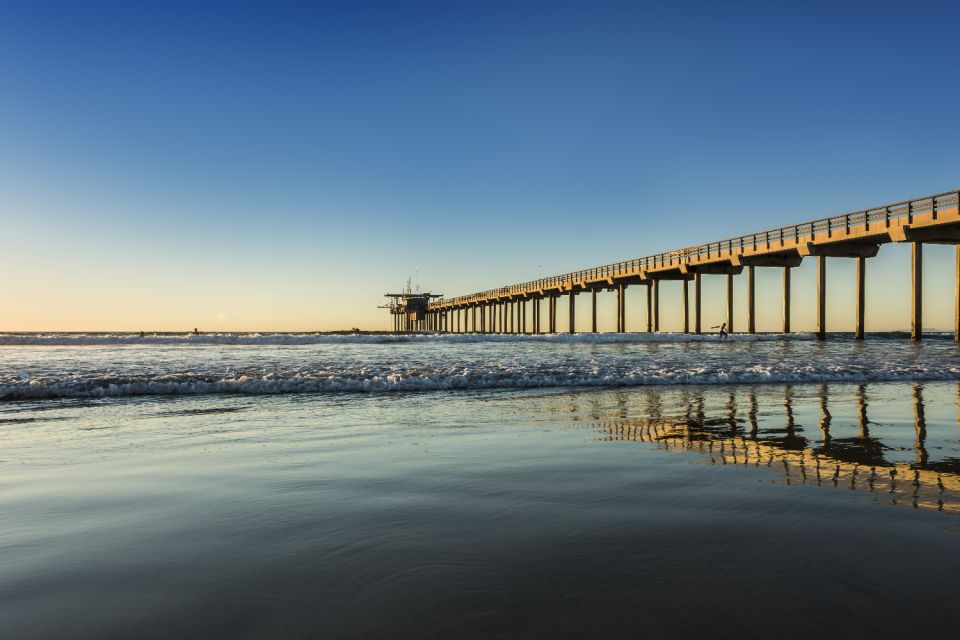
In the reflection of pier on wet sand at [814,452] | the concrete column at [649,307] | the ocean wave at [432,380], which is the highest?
the concrete column at [649,307]

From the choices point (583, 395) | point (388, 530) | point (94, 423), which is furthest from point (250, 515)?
point (583, 395)

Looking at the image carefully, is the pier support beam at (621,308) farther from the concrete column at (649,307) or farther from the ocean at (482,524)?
the ocean at (482,524)

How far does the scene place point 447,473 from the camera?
388 centimetres

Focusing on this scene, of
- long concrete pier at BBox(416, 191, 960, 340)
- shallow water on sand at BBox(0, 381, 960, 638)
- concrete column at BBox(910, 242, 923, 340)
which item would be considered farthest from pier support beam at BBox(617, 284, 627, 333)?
shallow water on sand at BBox(0, 381, 960, 638)

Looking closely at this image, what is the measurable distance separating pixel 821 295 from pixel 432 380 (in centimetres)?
3257

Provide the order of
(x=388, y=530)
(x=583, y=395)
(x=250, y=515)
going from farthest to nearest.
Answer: (x=583, y=395), (x=250, y=515), (x=388, y=530)

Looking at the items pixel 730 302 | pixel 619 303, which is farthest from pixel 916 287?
pixel 619 303

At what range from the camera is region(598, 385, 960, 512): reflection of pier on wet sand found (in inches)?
134

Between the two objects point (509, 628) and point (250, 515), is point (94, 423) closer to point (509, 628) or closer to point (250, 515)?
point (250, 515)

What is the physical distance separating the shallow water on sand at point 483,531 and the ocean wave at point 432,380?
374 cm

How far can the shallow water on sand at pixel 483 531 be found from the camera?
1.82 meters

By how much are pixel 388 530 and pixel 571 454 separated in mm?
2085

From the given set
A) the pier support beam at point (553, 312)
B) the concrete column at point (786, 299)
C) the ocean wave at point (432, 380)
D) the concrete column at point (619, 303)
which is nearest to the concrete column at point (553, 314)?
the pier support beam at point (553, 312)

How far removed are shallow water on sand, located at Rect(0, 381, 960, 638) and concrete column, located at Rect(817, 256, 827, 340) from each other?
108 ft
